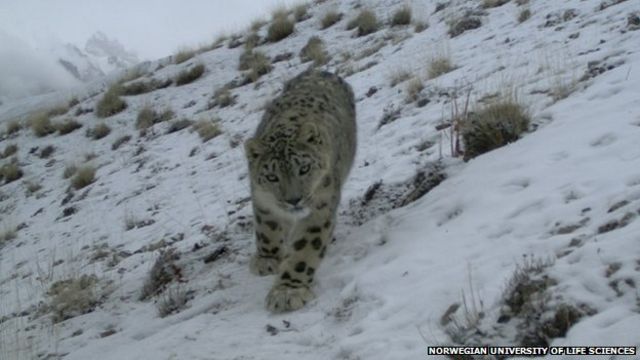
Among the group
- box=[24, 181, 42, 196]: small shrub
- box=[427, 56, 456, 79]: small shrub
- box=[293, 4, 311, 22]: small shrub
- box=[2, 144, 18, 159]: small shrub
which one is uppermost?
box=[293, 4, 311, 22]: small shrub

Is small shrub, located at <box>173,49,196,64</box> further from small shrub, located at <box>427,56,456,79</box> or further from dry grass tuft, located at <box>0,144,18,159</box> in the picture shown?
small shrub, located at <box>427,56,456,79</box>

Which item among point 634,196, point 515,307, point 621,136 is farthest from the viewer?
point 621,136

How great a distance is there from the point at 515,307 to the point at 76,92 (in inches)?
816

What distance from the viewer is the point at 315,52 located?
1605cm

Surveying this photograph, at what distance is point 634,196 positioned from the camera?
4.42m

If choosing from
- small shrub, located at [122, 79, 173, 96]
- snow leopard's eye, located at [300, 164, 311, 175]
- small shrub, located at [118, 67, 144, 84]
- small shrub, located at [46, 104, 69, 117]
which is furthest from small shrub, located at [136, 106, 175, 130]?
snow leopard's eye, located at [300, 164, 311, 175]

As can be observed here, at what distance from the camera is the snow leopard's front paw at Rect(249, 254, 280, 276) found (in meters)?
6.54

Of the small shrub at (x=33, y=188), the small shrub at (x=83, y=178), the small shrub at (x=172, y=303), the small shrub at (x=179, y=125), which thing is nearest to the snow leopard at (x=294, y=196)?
the small shrub at (x=172, y=303)

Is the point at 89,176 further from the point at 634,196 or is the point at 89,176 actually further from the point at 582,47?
the point at 634,196

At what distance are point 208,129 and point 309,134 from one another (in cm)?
767

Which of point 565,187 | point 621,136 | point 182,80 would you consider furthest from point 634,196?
point 182,80

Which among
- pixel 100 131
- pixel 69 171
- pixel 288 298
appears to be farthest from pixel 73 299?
pixel 100 131

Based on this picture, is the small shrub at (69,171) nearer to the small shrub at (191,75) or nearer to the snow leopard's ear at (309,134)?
the small shrub at (191,75)

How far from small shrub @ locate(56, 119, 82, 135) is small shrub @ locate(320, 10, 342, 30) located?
692cm
